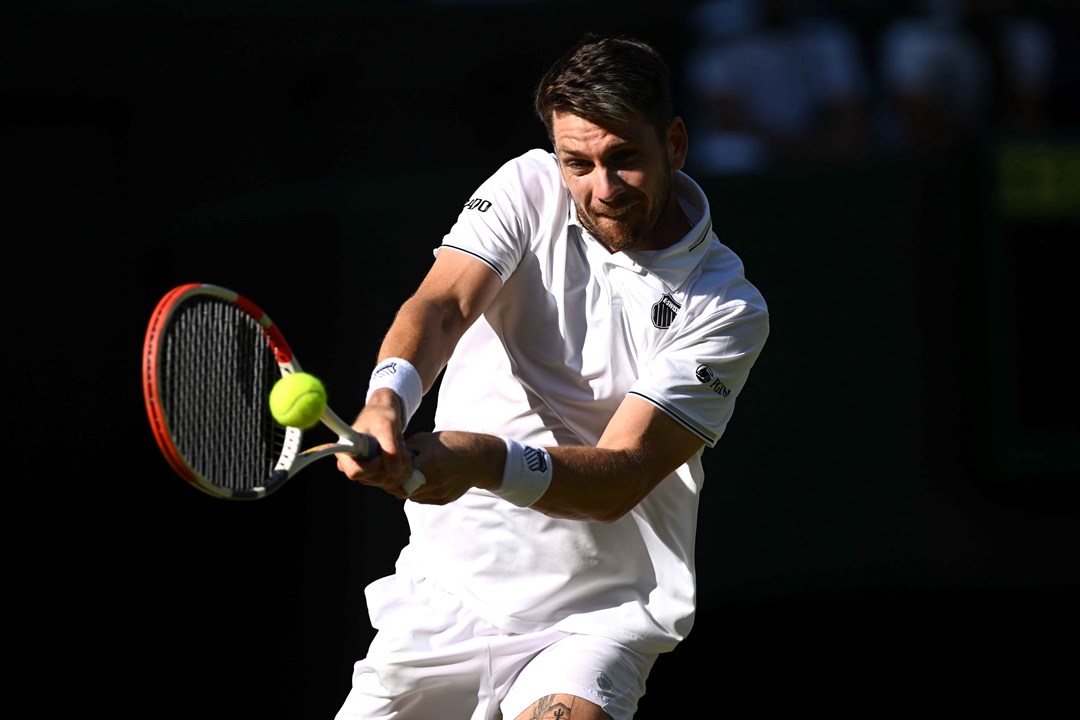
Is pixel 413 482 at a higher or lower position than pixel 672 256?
lower

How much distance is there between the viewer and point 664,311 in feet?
10.3

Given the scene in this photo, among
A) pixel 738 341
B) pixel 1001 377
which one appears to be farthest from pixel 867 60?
pixel 738 341

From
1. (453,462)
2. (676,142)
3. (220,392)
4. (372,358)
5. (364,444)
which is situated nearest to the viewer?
(364,444)

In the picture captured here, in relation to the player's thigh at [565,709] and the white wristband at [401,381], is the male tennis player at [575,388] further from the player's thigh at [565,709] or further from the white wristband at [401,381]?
the white wristband at [401,381]

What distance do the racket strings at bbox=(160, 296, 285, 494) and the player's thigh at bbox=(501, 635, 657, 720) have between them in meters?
0.65

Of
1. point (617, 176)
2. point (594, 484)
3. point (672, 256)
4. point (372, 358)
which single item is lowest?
point (372, 358)

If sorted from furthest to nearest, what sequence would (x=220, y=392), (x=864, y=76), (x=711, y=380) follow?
(x=864, y=76) → (x=711, y=380) → (x=220, y=392)

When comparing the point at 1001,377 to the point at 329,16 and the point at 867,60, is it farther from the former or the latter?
the point at 329,16

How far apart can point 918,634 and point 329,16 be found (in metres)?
2.68

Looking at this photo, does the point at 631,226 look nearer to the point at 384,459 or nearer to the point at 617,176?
the point at 617,176

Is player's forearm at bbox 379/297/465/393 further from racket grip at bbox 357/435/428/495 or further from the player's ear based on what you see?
the player's ear

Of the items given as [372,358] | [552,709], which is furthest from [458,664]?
[372,358]

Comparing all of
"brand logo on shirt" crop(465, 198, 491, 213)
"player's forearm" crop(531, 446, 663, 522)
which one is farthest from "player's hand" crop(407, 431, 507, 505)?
"brand logo on shirt" crop(465, 198, 491, 213)

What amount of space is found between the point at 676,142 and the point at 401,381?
82 cm
